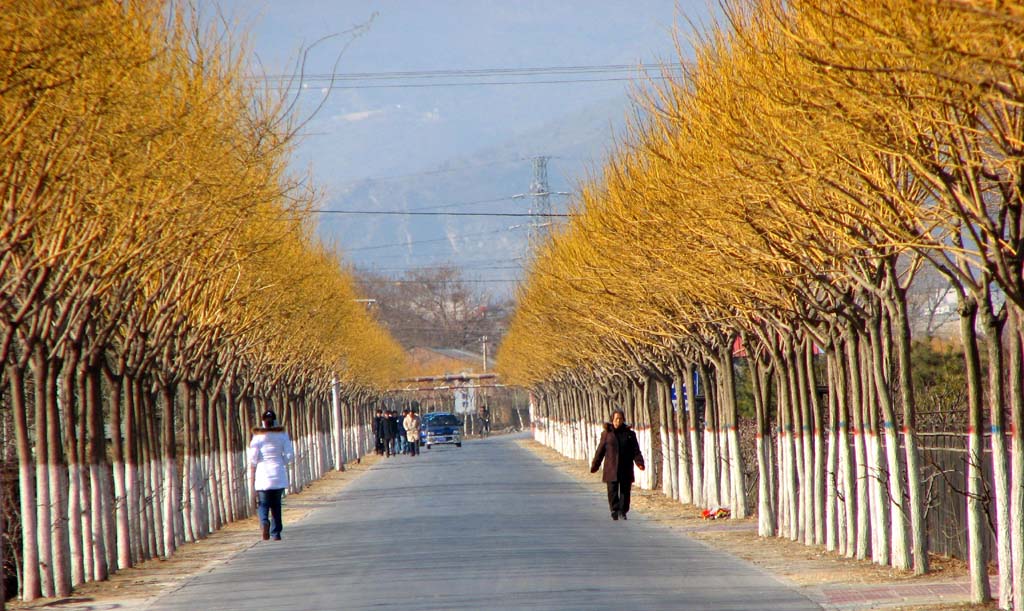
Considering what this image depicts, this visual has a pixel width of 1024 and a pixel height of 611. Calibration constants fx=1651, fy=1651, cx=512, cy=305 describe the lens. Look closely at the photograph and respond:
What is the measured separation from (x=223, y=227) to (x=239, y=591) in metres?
4.36

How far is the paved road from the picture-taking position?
560 inches

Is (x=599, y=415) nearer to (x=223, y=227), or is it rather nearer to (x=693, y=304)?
(x=693, y=304)

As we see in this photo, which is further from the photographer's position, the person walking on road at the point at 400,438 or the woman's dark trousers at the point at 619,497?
the person walking on road at the point at 400,438

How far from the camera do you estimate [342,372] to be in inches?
2438

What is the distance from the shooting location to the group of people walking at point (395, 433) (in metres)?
71.8

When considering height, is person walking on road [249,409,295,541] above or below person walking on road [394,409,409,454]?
above

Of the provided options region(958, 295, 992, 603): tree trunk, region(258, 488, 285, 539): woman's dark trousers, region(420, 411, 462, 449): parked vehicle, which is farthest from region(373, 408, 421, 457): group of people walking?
region(958, 295, 992, 603): tree trunk

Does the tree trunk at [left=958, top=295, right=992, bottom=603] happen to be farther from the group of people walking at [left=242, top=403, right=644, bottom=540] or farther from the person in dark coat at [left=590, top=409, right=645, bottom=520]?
the person in dark coat at [left=590, top=409, right=645, bottom=520]

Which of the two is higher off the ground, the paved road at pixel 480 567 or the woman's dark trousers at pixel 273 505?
the woman's dark trousers at pixel 273 505

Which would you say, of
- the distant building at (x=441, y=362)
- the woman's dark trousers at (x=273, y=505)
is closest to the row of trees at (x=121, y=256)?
the woman's dark trousers at (x=273, y=505)

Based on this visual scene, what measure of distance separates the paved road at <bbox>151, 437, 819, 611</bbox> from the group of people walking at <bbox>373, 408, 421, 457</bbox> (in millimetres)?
40706

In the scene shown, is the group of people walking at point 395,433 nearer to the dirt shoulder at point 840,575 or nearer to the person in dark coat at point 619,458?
the person in dark coat at point 619,458

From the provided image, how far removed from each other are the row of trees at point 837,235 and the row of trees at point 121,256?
4.65 m

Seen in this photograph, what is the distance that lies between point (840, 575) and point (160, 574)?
783 centimetres
